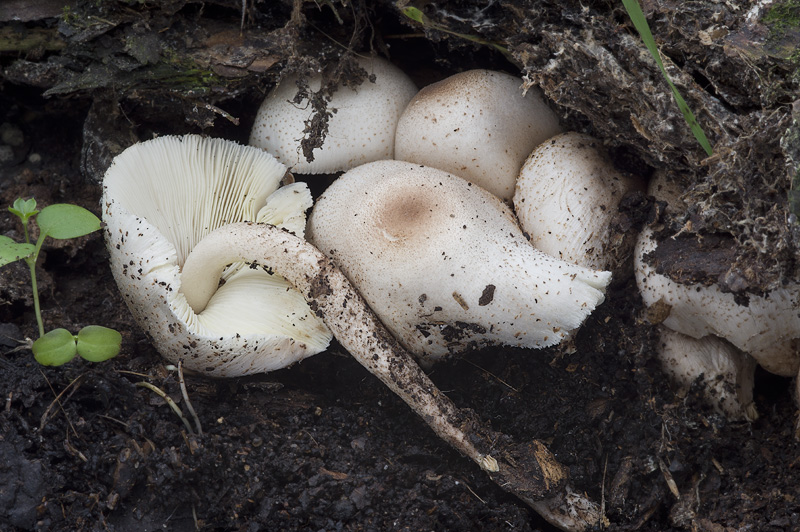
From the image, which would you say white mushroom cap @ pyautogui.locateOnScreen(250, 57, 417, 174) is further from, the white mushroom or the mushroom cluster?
the white mushroom

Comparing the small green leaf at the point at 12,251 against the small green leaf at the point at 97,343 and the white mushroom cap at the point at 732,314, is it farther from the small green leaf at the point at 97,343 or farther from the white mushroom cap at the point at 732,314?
the white mushroom cap at the point at 732,314

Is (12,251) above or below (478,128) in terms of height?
below

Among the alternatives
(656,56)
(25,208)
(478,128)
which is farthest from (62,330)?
(656,56)

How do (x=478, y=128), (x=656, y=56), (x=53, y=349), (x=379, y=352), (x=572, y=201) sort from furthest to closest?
1. (x=478, y=128)
2. (x=572, y=201)
3. (x=379, y=352)
4. (x=53, y=349)
5. (x=656, y=56)

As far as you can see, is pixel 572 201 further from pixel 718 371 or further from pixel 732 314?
pixel 718 371

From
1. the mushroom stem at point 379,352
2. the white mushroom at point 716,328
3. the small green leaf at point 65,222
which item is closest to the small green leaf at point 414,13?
the mushroom stem at point 379,352

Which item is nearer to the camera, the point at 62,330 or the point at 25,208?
the point at 62,330

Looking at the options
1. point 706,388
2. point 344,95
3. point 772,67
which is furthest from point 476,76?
point 706,388

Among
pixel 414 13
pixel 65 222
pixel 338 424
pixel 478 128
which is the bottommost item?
pixel 338 424
